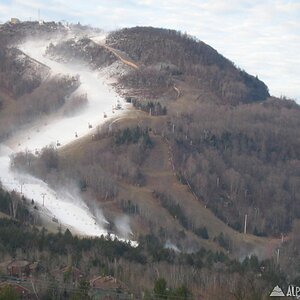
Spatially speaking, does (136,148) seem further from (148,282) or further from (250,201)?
(148,282)

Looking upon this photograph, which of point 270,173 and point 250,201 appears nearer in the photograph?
point 250,201

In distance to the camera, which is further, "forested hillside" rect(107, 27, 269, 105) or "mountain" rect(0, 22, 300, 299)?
"forested hillside" rect(107, 27, 269, 105)

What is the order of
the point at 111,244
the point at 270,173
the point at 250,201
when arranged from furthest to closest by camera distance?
the point at 270,173
the point at 250,201
the point at 111,244

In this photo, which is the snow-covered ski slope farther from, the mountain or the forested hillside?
the forested hillside

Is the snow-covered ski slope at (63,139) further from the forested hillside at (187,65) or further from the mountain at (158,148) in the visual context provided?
the forested hillside at (187,65)

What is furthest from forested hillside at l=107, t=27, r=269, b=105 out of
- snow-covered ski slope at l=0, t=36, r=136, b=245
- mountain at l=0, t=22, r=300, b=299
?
snow-covered ski slope at l=0, t=36, r=136, b=245

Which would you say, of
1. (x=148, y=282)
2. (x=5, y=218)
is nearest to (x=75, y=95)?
(x=5, y=218)

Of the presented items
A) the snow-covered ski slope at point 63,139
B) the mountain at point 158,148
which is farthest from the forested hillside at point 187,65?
the snow-covered ski slope at point 63,139
